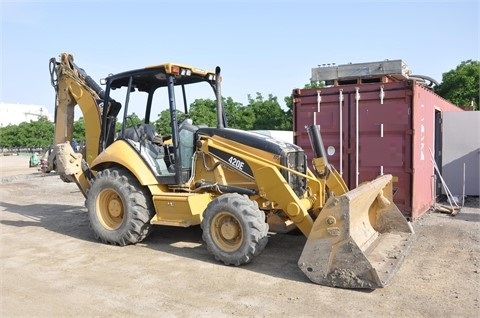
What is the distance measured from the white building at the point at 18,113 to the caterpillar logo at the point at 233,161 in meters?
105

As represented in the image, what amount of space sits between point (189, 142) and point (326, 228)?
266 centimetres

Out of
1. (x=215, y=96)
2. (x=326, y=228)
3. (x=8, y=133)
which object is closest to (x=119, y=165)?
(x=215, y=96)

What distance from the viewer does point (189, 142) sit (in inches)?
263

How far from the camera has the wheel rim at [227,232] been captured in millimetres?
5590

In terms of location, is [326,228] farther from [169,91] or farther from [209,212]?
[169,91]

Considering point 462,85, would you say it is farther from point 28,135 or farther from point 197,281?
point 28,135

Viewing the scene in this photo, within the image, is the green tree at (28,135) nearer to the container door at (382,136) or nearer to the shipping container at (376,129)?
the shipping container at (376,129)

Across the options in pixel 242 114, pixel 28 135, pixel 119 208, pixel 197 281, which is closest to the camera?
pixel 197 281

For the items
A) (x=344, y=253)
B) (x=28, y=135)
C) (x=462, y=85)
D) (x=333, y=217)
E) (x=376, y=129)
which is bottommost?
(x=344, y=253)

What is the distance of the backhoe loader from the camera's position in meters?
4.89

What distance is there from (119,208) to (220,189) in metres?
1.68

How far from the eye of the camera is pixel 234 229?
5590mm

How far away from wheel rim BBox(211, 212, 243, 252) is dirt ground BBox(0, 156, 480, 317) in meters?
0.27

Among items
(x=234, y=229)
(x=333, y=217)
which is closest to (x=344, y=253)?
(x=333, y=217)
